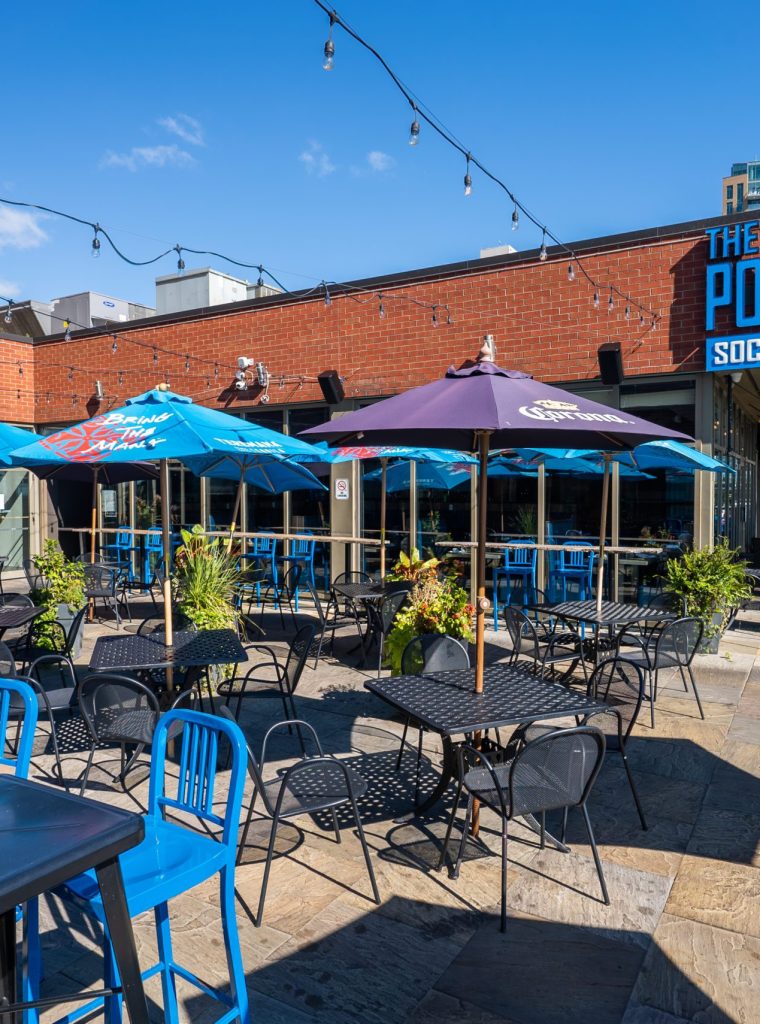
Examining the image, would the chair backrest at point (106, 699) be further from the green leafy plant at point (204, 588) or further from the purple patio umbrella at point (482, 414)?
the green leafy plant at point (204, 588)

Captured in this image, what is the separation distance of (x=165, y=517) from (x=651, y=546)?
6.85 meters

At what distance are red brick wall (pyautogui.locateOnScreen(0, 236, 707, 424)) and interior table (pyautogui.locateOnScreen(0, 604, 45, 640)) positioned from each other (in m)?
6.51

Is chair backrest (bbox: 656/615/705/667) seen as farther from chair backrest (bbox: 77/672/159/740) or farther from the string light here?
the string light

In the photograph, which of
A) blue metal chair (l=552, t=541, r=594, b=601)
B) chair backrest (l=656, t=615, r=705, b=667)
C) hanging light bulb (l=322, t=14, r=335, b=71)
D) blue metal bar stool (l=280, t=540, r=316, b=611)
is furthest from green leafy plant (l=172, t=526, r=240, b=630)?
blue metal chair (l=552, t=541, r=594, b=601)

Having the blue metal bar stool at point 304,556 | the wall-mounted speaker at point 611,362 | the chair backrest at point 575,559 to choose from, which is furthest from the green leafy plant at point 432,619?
the blue metal bar stool at point 304,556

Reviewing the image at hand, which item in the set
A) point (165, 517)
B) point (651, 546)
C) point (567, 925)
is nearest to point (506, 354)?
point (651, 546)

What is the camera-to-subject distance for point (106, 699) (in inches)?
170

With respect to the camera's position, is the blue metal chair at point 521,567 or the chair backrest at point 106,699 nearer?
the chair backrest at point 106,699

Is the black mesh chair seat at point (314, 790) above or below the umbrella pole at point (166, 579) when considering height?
below

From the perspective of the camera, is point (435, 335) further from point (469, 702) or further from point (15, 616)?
point (469, 702)

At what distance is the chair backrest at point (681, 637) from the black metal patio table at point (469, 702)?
183 cm

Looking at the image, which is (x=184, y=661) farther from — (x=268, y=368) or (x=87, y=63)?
(x=268, y=368)

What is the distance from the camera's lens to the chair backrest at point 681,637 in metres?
5.74

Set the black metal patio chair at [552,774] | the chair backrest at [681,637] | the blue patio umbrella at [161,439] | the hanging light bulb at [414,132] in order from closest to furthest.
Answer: the black metal patio chair at [552,774], the blue patio umbrella at [161,439], the hanging light bulb at [414,132], the chair backrest at [681,637]
